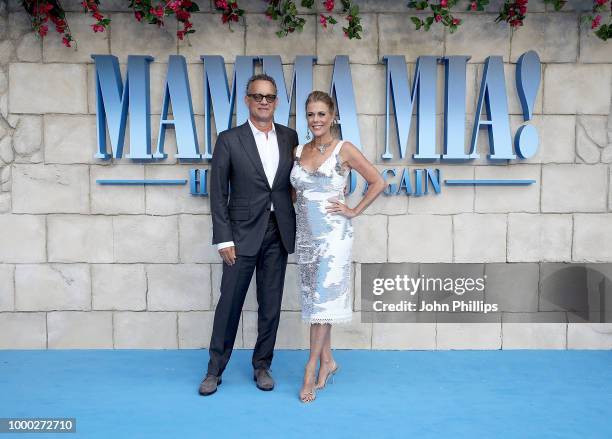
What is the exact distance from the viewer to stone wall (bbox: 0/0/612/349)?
3.66 metres

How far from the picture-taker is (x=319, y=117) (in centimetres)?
288

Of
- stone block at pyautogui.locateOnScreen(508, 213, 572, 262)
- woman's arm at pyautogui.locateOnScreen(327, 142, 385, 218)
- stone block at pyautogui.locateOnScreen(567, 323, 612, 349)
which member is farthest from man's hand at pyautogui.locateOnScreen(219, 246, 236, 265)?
stone block at pyautogui.locateOnScreen(567, 323, 612, 349)

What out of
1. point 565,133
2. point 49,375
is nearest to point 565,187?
point 565,133

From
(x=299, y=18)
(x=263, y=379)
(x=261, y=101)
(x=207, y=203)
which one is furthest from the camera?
(x=207, y=203)

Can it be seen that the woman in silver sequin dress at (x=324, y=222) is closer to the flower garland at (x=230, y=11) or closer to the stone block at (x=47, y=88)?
the flower garland at (x=230, y=11)

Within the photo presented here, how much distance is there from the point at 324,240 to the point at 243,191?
56cm

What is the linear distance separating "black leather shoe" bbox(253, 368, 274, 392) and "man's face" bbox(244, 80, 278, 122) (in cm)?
155

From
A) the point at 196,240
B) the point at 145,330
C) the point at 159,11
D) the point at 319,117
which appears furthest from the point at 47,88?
the point at 319,117

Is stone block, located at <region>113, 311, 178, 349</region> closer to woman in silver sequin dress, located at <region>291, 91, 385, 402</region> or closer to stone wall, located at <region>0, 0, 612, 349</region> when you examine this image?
stone wall, located at <region>0, 0, 612, 349</region>

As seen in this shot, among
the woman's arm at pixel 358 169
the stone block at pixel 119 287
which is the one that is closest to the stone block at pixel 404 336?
the woman's arm at pixel 358 169

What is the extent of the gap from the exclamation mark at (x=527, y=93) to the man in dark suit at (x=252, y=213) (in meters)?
1.71

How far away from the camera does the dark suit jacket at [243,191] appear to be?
9.80ft

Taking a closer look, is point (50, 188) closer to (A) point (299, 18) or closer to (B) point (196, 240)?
(B) point (196, 240)

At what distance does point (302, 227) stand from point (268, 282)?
43cm
